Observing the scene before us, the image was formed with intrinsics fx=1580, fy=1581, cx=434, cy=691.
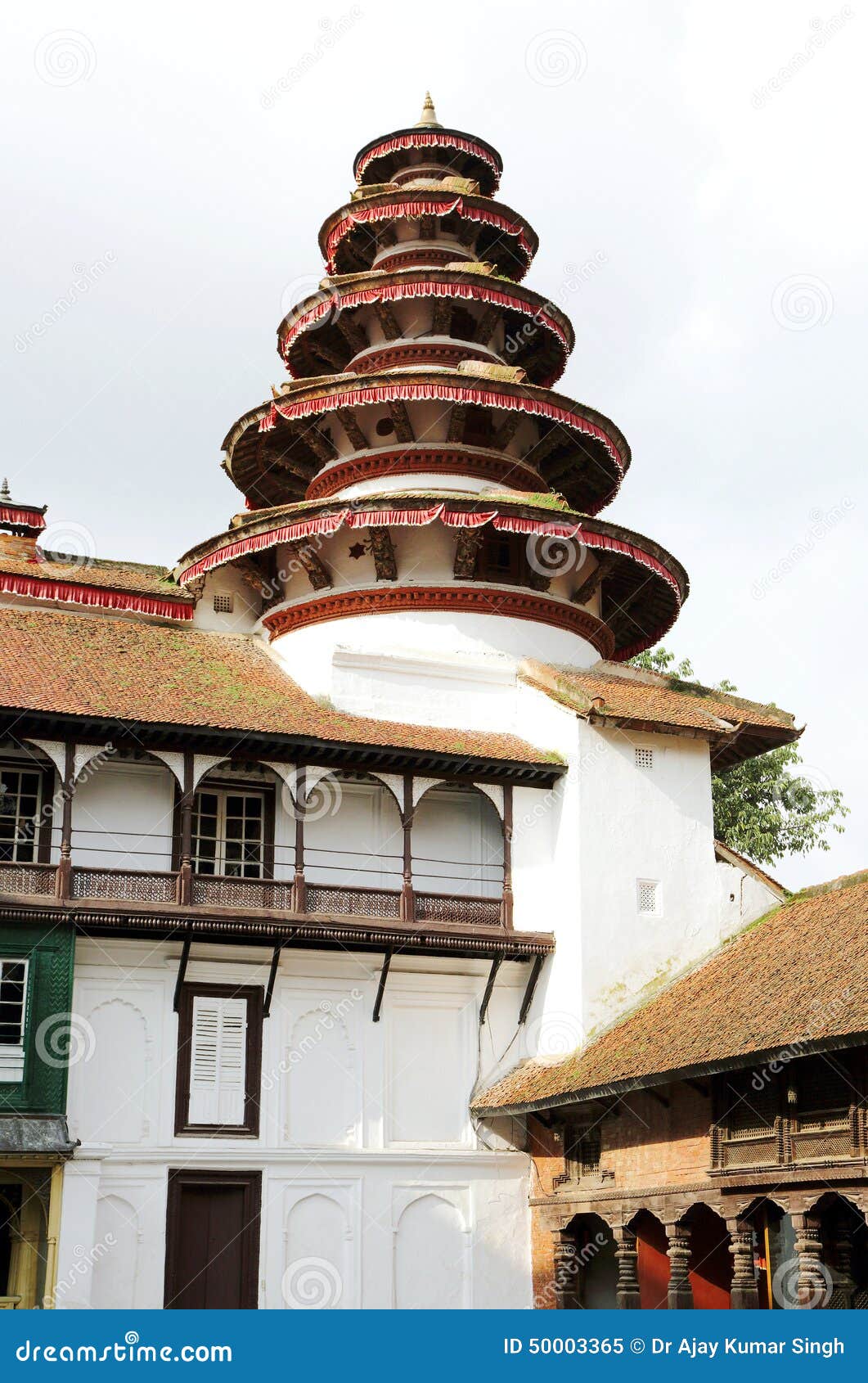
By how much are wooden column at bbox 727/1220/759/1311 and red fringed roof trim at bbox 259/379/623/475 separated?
1330cm

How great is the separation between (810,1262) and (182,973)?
822 cm

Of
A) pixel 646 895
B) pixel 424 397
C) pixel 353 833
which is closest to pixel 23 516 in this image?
pixel 424 397

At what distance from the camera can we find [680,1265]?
17922mm

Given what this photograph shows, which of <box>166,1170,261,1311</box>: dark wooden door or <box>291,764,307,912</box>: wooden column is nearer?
<box>166,1170,261,1311</box>: dark wooden door

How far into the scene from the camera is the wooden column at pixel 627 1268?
18.9 metres

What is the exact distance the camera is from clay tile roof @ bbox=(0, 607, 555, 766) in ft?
64.4

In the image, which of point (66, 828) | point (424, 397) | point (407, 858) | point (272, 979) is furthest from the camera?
point (424, 397)

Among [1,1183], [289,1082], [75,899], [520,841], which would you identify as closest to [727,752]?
[520,841]

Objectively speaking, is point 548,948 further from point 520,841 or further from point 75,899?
point 75,899

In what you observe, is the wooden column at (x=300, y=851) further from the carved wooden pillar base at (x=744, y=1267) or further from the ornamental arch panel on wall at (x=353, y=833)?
the carved wooden pillar base at (x=744, y=1267)

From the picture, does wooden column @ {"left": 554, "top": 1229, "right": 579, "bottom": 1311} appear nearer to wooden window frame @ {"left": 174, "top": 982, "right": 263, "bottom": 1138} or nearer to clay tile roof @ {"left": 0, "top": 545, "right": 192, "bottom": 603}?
wooden window frame @ {"left": 174, "top": 982, "right": 263, "bottom": 1138}

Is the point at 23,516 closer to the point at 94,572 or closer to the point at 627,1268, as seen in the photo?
the point at 94,572

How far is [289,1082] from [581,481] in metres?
13.0

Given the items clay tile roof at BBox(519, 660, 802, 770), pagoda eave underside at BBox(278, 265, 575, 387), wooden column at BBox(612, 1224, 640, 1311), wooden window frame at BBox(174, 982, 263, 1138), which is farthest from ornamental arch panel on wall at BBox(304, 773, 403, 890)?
pagoda eave underside at BBox(278, 265, 575, 387)
